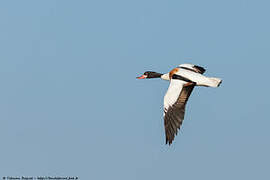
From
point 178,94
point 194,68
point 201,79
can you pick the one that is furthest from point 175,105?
point 194,68

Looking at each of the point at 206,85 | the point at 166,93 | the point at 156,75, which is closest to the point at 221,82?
the point at 206,85

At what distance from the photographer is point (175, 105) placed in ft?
61.3

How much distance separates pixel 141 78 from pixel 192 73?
4.35m

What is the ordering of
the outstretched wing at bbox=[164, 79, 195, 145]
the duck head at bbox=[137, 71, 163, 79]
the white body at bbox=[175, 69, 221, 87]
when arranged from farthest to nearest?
the duck head at bbox=[137, 71, 163, 79]
the white body at bbox=[175, 69, 221, 87]
the outstretched wing at bbox=[164, 79, 195, 145]

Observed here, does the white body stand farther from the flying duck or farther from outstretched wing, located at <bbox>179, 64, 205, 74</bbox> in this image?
outstretched wing, located at <bbox>179, 64, 205, 74</bbox>

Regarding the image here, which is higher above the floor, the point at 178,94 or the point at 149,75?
the point at 149,75

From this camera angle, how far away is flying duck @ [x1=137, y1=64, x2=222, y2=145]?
1798 centimetres

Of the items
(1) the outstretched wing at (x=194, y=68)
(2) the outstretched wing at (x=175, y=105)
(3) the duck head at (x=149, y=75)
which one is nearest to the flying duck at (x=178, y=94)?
(2) the outstretched wing at (x=175, y=105)

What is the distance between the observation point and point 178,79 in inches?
781

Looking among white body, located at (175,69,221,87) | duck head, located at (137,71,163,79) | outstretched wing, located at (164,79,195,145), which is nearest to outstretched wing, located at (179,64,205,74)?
duck head, located at (137,71,163,79)

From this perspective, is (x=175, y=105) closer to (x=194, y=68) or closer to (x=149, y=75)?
(x=194, y=68)

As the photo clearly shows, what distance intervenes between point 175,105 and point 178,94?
0.56m

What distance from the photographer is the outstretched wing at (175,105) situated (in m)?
17.9

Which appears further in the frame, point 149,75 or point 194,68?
point 149,75
